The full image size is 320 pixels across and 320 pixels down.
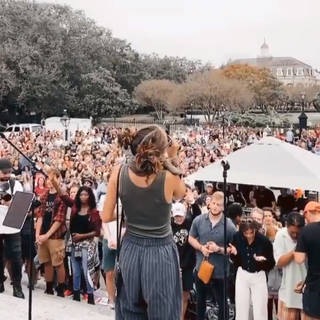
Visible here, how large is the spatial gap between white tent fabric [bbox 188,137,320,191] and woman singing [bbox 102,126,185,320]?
157 inches

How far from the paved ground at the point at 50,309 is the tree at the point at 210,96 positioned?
1621 inches

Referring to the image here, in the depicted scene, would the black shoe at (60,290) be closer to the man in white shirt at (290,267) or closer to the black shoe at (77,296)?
the black shoe at (77,296)

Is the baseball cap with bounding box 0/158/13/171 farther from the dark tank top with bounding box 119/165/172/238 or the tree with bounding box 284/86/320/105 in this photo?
the tree with bounding box 284/86/320/105

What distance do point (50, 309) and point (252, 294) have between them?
6.43 ft

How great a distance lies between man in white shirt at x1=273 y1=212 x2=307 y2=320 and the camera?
172 inches

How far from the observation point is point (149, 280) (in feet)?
8.41

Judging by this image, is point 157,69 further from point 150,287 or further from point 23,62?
point 150,287

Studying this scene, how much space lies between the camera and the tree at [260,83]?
5884 cm

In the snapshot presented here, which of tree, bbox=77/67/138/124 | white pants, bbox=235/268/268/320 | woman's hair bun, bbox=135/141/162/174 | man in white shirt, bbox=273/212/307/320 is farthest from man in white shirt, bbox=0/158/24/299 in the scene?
tree, bbox=77/67/138/124

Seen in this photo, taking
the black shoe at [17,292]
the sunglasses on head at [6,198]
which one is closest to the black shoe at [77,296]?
the black shoe at [17,292]

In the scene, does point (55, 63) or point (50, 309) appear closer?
point (50, 309)

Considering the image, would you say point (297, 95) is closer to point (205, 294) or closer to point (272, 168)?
point (272, 168)

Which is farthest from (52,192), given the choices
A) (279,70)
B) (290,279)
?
(279,70)

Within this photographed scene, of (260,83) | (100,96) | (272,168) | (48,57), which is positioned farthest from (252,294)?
(260,83)
